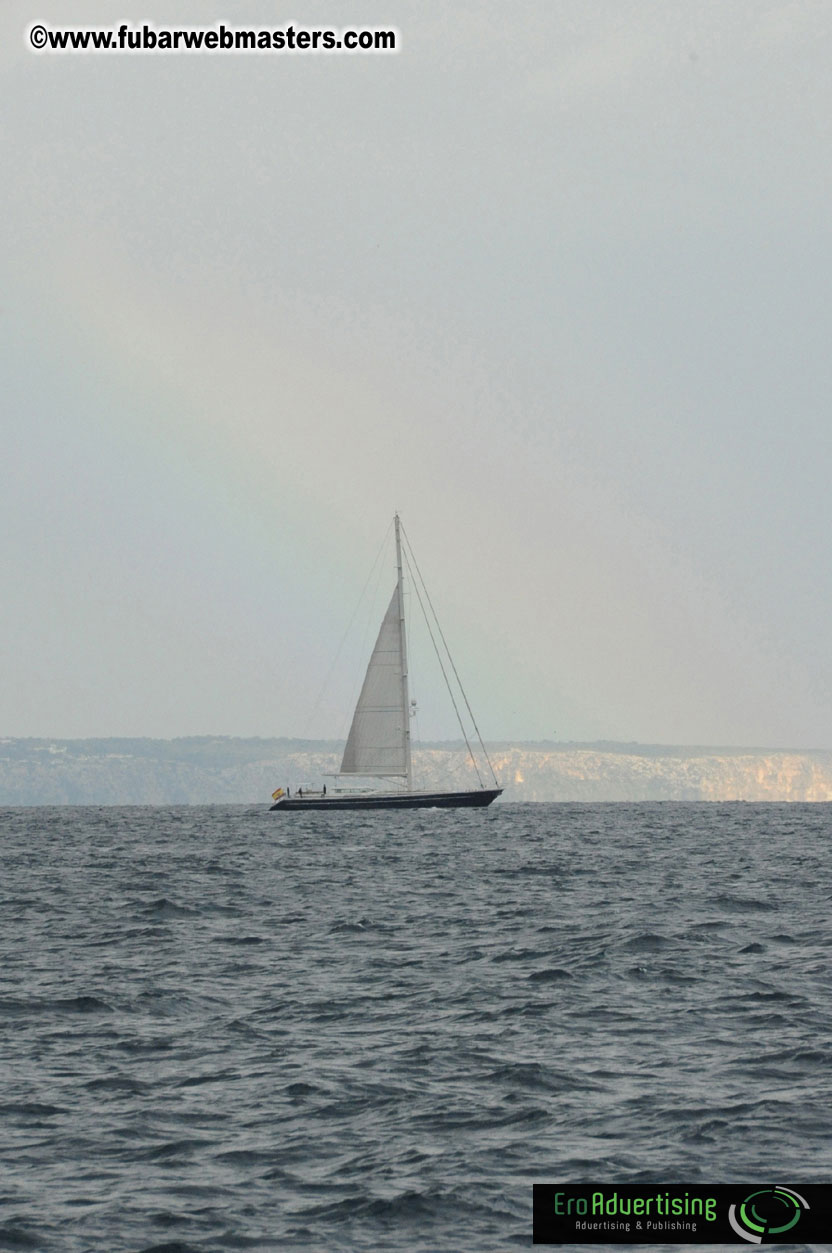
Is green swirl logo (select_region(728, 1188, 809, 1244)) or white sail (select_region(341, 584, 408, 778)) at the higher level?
white sail (select_region(341, 584, 408, 778))

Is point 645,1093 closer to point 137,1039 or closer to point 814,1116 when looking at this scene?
point 814,1116

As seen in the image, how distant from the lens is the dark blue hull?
11462 centimetres

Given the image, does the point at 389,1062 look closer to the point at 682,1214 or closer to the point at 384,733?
the point at 682,1214

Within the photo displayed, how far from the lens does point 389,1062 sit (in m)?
19.0

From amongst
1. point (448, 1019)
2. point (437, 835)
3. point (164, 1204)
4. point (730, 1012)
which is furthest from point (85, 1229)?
point (437, 835)

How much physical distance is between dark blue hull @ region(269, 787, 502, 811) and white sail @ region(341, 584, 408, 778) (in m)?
2.21

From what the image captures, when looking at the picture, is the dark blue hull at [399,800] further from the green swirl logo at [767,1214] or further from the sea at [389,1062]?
the green swirl logo at [767,1214]

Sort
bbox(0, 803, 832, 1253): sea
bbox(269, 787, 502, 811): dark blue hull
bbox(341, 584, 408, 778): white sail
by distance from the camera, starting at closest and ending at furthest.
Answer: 1. bbox(0, 803, 832, 1253): sea
2. bbox(269, 787, 502, 811): dark blue hull
3. bbox(341, 584, 408, 778): white sail

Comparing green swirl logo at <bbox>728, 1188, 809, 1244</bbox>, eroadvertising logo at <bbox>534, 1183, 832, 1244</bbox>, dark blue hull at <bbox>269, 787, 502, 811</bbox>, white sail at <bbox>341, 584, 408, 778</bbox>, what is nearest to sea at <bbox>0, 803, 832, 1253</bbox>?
eroadvertising logo at <bbox>534, 1183, 832, 1244</bbox>

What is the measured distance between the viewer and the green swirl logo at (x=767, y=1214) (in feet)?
40.8

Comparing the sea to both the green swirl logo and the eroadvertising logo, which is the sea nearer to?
the eroadvertising logo

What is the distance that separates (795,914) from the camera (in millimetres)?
37094

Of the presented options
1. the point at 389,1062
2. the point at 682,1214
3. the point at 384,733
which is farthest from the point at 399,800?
the point at 682,1214

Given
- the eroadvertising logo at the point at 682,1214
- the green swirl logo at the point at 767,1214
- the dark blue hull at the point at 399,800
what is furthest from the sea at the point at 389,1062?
the dark blue hull at the point at 399,800
